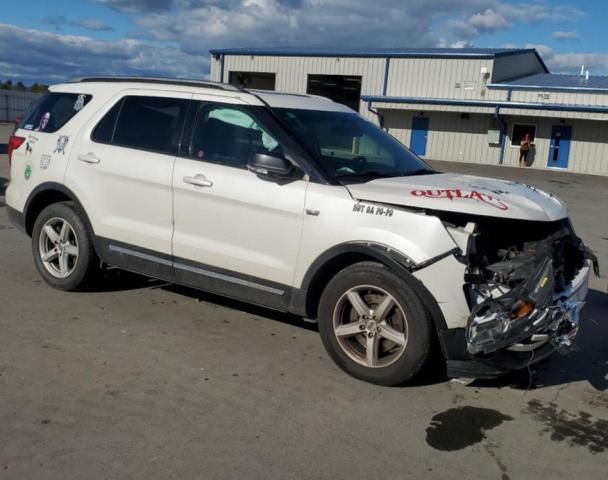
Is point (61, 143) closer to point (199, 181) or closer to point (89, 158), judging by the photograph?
point (89, 158)

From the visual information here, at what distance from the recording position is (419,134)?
127 feet

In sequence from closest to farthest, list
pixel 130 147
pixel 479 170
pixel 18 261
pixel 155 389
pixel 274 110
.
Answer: pixel 155 389 < pixel 274 110 < pixel 130 147 < pixel 18 261 < pixel 479 170

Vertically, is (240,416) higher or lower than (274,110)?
lower

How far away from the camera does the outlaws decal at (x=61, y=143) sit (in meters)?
6.11

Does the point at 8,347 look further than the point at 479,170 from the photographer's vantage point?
No

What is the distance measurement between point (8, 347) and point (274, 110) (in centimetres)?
260

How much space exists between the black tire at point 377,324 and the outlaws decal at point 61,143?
2937 mm

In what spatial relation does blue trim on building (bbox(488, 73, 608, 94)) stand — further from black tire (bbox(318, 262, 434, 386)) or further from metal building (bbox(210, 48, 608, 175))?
black tire (bbox(318, 262, 434, 386))

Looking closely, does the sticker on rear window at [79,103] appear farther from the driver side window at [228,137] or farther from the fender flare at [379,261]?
the fender flare at [379,261]

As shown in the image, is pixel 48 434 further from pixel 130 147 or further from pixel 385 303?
pixel 130 147

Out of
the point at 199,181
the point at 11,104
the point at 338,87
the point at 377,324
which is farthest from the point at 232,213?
the point at 11,104

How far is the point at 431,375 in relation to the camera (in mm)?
4812

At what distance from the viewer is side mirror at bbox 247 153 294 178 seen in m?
4.73

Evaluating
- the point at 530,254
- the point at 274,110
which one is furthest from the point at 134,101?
the point at 530,254
